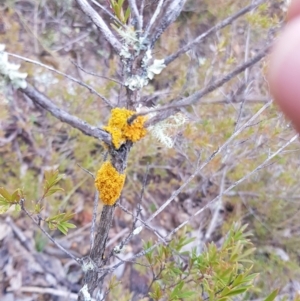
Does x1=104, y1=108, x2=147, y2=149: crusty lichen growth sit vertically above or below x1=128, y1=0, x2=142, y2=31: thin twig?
below

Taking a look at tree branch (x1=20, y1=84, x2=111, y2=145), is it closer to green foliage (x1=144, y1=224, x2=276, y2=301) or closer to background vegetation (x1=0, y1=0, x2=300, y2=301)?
green foliage (x1=144, y1=224, x2=276, y2=301)

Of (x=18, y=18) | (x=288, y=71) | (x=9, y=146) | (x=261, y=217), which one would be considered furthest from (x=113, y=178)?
(x=18, y=18)

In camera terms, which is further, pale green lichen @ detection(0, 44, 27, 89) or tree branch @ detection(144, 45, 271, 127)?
pale green lichen @ detection(0, 44, 27, 89)

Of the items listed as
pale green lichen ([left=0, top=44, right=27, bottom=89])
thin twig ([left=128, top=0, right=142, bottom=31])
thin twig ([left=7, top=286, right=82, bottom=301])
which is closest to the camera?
pale green lichen ([left=0, top=44, right=27, bottom=89])

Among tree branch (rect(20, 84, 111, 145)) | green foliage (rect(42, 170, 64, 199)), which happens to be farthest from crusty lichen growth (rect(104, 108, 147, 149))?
green foliage (rect(42, 170, 64, 199))

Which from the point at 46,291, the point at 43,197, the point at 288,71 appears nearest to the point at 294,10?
the point at 288,71

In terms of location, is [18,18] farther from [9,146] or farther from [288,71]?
[288,71]

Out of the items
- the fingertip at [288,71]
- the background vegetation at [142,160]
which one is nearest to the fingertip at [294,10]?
the fingertip at [288,71]

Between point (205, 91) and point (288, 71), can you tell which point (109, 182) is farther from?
point (288, 71)
